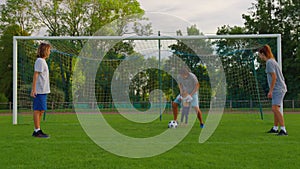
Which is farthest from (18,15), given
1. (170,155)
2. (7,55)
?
(170,155)

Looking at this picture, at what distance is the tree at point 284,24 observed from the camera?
119 ft

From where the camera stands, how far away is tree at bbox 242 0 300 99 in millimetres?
36250

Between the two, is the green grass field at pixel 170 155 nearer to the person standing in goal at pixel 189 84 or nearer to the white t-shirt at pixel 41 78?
the white t-shirt at pixel 41 78

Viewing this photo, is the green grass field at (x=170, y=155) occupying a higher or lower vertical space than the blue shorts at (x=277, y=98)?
lower

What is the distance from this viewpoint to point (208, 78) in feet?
62.3

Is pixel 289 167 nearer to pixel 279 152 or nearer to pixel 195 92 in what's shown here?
pixel 279 152

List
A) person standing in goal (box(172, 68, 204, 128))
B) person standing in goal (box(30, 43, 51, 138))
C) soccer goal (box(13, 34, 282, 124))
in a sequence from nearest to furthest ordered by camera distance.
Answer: person standing in goal (box(30, 43, 51, 138))
person standing in goal (box(172, 68, 204, 128))
soccer goal (box(13, 34, 282, 124))

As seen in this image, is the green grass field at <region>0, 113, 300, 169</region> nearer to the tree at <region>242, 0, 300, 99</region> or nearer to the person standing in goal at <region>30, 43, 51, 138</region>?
the person standing in goal at <region>30, 43, 51, 138</region>

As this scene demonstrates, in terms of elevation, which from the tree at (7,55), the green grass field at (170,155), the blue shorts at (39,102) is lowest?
the green grass field at (170,155)

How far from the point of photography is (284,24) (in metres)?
38.7

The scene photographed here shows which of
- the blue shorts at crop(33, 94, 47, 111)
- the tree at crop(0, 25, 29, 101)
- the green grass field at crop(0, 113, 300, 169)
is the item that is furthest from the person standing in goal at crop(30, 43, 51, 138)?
the tree at crop(0, 25, 29, 101)

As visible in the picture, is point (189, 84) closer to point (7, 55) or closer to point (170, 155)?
point (170, 155)

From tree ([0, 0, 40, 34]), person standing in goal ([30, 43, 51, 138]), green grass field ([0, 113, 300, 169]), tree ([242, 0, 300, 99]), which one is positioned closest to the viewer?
green grass field ([0, 113, 300, 169])

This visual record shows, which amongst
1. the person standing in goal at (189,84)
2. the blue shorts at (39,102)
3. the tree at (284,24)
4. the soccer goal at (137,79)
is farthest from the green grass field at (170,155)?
the tree at (284,24)
